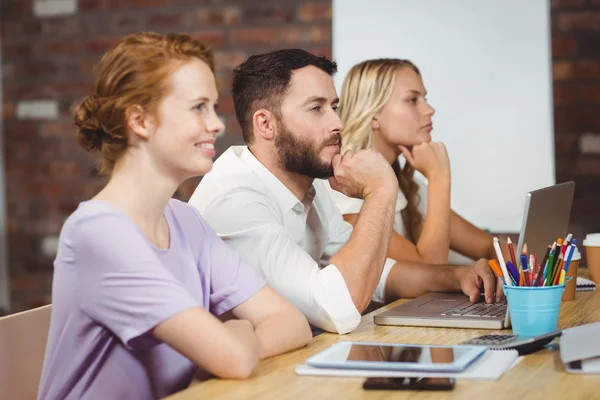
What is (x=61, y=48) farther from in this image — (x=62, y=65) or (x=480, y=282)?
(x=480, y=282)

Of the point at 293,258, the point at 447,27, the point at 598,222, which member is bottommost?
the point at 598,222

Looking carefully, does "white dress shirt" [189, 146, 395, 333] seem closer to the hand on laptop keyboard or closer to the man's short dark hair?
the man's short dark hair

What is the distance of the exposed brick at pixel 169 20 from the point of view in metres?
3.48

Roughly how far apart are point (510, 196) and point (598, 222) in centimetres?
31

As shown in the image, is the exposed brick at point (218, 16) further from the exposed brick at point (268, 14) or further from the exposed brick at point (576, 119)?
the exposed brick at point (576, 119)

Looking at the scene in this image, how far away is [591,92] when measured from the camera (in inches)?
120

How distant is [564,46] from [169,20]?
1519 mm

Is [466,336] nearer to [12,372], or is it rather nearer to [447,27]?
[12,372]

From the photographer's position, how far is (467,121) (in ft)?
10.4

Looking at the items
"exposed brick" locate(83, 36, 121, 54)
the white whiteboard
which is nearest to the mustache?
the white whiteboard

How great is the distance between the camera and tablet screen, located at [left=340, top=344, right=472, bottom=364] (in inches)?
49.4

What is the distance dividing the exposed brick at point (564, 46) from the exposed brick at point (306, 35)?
2.69ft

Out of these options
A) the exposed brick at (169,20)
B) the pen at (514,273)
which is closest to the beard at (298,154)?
the pen at (514,273)

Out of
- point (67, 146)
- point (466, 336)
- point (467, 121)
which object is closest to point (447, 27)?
point (467, 121)
